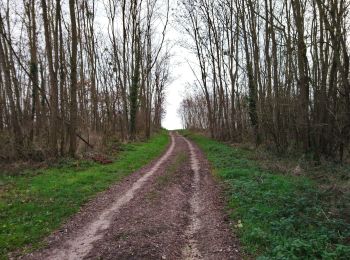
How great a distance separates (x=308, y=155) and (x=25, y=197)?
482 inches

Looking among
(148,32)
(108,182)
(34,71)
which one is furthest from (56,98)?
(148,32)

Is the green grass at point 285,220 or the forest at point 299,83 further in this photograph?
the forest at point 299,83

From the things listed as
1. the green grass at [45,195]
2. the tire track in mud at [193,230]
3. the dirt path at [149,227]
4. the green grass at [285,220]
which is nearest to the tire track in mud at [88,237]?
the dirt path at [149,227]

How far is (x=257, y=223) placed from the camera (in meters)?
6.88

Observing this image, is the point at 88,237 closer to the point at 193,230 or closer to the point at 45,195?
the point at 193,230

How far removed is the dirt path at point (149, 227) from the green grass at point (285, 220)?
43 cm

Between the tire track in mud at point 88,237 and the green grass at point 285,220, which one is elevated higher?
the green grass at point 285,220

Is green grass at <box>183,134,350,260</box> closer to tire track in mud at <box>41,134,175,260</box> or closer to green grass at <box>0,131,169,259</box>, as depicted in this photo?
tire track in mud at <box>41,134,175,260</box>

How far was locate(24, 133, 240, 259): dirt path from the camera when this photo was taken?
5.84 m

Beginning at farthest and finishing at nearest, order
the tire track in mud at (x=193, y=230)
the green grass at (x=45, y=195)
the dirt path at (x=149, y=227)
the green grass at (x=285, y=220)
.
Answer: the green grass at (x=45, y=195) < the dirt path at (x=149, y=227) < the tire track in mud at (x=193, y=230) < the green grass at (x=285, y=220)

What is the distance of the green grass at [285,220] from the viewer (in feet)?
17.6

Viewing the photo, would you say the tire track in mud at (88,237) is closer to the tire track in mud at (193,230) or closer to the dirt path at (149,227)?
the dirt path at (149,227)

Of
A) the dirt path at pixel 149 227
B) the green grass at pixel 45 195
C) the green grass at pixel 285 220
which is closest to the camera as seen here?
the green grass at pixel 285 220

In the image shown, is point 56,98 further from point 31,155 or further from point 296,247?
point 296,247
